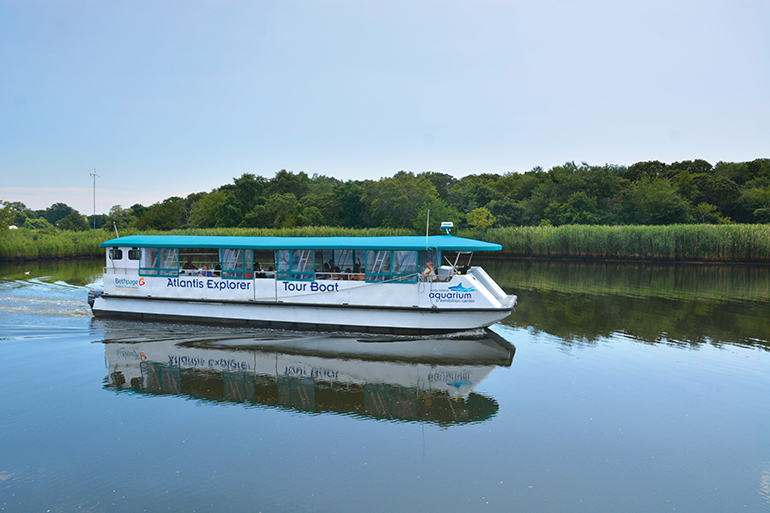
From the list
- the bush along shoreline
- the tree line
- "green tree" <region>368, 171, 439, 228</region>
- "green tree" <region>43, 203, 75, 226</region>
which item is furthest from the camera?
"green tree" <region>43, 203, 75, 226</region>

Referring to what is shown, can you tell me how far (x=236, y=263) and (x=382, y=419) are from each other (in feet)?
29.6

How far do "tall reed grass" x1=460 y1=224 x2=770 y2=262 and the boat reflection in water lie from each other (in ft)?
99.0

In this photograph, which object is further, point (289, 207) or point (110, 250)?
point (289, 207)

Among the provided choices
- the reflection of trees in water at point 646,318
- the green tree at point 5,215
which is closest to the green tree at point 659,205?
the reflection of trees in water at point 646,318

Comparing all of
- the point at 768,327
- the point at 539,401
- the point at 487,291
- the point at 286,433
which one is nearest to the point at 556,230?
the point at 768,327

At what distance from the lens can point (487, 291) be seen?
568 inches

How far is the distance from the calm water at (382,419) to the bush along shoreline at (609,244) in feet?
86.2

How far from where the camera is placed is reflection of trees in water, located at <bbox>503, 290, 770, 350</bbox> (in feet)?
50.3

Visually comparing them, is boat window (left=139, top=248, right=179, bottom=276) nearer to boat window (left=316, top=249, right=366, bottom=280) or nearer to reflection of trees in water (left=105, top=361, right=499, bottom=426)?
boat window (left=316, top=249, right=366, bottom=280)

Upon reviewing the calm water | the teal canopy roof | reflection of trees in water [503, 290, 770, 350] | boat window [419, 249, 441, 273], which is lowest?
the calm water

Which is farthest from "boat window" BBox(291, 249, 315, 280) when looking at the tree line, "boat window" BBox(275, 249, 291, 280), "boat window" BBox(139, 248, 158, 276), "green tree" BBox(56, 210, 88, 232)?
"green tree" BBox(56, 210, 88, 232)

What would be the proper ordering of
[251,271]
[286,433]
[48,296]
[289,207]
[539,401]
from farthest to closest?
[289,207], [48,296], [251,271], [539,401], [286,433]

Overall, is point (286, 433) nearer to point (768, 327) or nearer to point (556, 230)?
point (768, 327)

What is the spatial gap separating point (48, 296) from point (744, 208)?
6710cm
